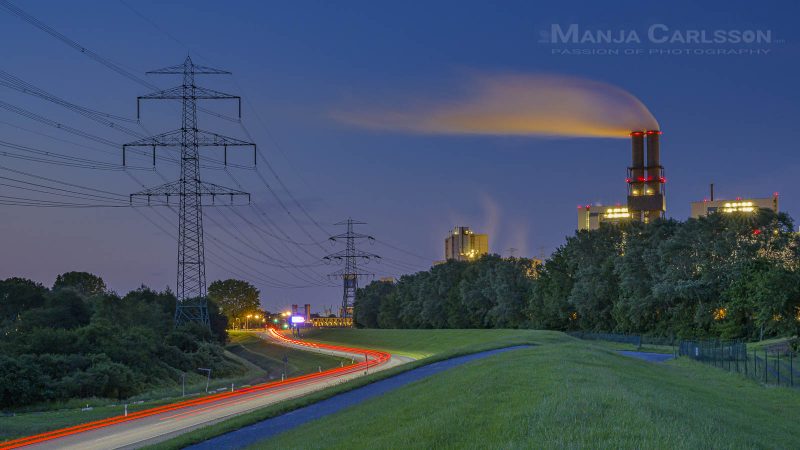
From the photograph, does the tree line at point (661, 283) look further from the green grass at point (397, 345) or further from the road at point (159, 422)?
the road at point (159, 422)

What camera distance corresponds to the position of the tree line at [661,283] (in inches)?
3238

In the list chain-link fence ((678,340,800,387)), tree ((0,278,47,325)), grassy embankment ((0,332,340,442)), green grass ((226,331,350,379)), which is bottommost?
green grass ((226,331,350,379))

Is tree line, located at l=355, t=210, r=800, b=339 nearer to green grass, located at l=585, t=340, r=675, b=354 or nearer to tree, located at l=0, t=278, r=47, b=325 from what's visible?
green grass, located at l=585, t=340, r=675, b=354

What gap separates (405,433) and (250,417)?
18687 mm

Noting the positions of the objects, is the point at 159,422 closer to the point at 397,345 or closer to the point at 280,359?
the point at 280,359

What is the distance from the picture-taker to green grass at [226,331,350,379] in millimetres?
98963

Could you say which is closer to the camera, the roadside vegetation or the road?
the road

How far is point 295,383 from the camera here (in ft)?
235

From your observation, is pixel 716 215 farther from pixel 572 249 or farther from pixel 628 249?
pixel 572 249

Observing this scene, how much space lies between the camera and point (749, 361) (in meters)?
57.1

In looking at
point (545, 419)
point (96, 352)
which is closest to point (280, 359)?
point (96, 352)

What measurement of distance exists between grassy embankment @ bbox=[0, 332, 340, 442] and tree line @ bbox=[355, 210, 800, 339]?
34969mm

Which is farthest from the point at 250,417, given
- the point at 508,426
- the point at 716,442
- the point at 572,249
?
the point at 572,249

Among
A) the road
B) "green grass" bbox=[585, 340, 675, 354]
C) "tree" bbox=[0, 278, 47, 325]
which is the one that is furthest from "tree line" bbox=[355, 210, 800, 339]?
"tree" bbox=[0, 278, 47, 325]
